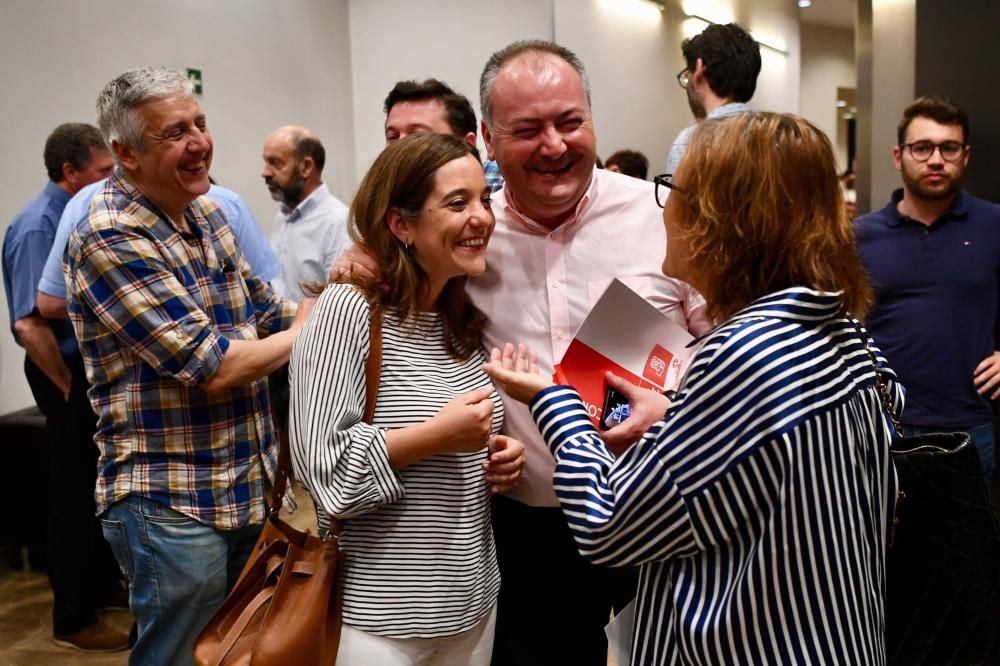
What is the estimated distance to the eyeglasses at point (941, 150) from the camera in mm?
3195

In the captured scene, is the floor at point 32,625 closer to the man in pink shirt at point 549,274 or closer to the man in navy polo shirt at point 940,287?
the man in pink shirt at point 549,274

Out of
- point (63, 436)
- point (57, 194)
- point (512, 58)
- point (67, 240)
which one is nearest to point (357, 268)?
point (512, 58)

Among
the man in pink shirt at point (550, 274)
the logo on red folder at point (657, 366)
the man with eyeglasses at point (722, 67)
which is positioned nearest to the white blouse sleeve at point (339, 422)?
the man in pink shirt at point (550, 274)

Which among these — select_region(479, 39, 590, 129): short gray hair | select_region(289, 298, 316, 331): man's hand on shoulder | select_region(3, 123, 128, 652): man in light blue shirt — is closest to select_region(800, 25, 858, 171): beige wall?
select_region(479, 39, 590, 129): short gray hair

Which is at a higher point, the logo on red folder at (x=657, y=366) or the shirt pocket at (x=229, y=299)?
the shirt pocket at (x=229, y=299)

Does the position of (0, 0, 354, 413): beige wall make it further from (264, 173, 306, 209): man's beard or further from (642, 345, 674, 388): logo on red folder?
(642, 345, 674, 388): logo on red folder

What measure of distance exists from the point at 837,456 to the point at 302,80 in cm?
652

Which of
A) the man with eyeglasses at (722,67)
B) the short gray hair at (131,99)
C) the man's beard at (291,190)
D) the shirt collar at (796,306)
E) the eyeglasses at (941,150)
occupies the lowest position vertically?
the shirt collar at (796,306)

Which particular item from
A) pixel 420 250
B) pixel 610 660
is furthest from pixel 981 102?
pixel 420 250

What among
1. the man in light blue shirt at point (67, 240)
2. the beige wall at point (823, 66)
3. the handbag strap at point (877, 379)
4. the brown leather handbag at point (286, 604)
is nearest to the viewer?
the handbag strap at point (877, 379)

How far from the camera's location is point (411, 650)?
1.72m

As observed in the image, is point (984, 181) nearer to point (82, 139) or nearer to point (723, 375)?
point (723, 375)

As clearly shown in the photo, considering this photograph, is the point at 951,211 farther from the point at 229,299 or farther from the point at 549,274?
the point at 229,299

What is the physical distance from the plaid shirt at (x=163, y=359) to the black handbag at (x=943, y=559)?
1.44 m
